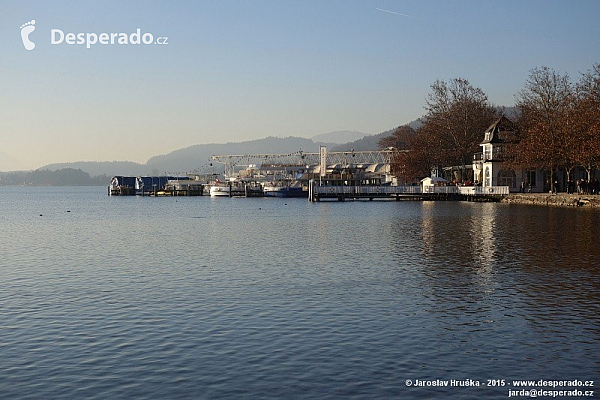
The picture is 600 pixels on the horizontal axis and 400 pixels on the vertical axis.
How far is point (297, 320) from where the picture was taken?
18875 millimetres

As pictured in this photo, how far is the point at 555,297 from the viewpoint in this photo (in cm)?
2184

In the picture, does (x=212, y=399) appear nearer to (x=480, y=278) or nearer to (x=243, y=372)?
(x=243, y=372)

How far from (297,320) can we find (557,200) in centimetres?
6539

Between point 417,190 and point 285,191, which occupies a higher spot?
point 417,190

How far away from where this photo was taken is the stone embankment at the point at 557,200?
2864 inches

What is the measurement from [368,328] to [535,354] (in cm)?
405

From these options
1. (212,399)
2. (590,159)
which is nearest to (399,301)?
(212,399)

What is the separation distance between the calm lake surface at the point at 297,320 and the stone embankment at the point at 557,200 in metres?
37.3

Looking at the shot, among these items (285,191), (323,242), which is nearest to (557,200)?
(323,242)

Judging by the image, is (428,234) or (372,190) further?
(372,190)

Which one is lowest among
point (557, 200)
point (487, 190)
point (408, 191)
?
point (557, 200)

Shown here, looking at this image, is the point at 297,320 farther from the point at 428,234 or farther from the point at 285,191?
the point at 285,191

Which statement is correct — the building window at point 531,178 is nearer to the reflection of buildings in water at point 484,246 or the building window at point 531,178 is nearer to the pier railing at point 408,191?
the pier railing at point 408,191

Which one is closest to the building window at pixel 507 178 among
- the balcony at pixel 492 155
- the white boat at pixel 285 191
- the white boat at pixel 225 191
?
the balcony at pixel 492 155
